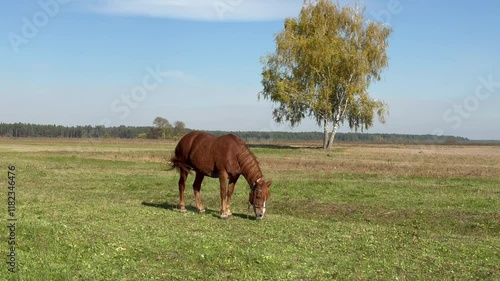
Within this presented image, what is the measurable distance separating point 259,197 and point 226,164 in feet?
4.86

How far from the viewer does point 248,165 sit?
16.0m

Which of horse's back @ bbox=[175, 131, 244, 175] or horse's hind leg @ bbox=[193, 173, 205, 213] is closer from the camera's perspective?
horse's back @ bbox=[175, 131, 244, 175]

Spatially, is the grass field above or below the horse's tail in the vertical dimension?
below

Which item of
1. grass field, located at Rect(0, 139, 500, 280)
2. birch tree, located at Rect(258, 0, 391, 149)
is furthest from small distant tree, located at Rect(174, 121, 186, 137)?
grass field, located at Rect(0, 139, 500, 280)

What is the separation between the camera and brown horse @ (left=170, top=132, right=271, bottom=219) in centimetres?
1569

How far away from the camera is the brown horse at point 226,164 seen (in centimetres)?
1569

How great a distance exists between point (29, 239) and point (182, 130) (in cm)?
12681

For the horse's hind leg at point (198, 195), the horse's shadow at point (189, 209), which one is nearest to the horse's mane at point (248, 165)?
the horse's shadow at point (189, 209)

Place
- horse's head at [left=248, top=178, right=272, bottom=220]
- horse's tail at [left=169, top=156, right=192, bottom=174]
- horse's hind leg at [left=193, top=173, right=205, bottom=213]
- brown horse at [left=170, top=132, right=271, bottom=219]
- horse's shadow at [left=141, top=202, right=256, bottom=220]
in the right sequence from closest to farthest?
horse's head at [left=248, top=178, right=272, bottom=220]
brown horse at [left=170, top=132, right=271, bottom=219]
horse's shadow at [left=141, top=202, right=256, bottom=220]
horse's hind leg at [left=193, top=173, right=205, bottom=213]
horse's tail at [left=169, top=156, right=192, bottom=174]

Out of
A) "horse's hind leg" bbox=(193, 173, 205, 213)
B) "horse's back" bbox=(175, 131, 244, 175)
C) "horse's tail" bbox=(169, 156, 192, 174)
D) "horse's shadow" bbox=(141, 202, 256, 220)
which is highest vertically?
"horse's back" bbox=(175, 131, 244, 175)

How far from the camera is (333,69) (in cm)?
6312

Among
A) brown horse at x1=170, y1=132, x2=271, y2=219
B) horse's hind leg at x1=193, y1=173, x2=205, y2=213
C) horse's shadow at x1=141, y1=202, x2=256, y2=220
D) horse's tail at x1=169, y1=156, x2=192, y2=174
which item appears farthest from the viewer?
horse's tail at x1=169, y1=156, x2=192, y2=174

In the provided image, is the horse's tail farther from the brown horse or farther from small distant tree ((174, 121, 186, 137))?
small distant tree ((174, 121, 186, 137))

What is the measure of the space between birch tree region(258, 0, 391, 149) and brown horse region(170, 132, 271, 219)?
4753cm
